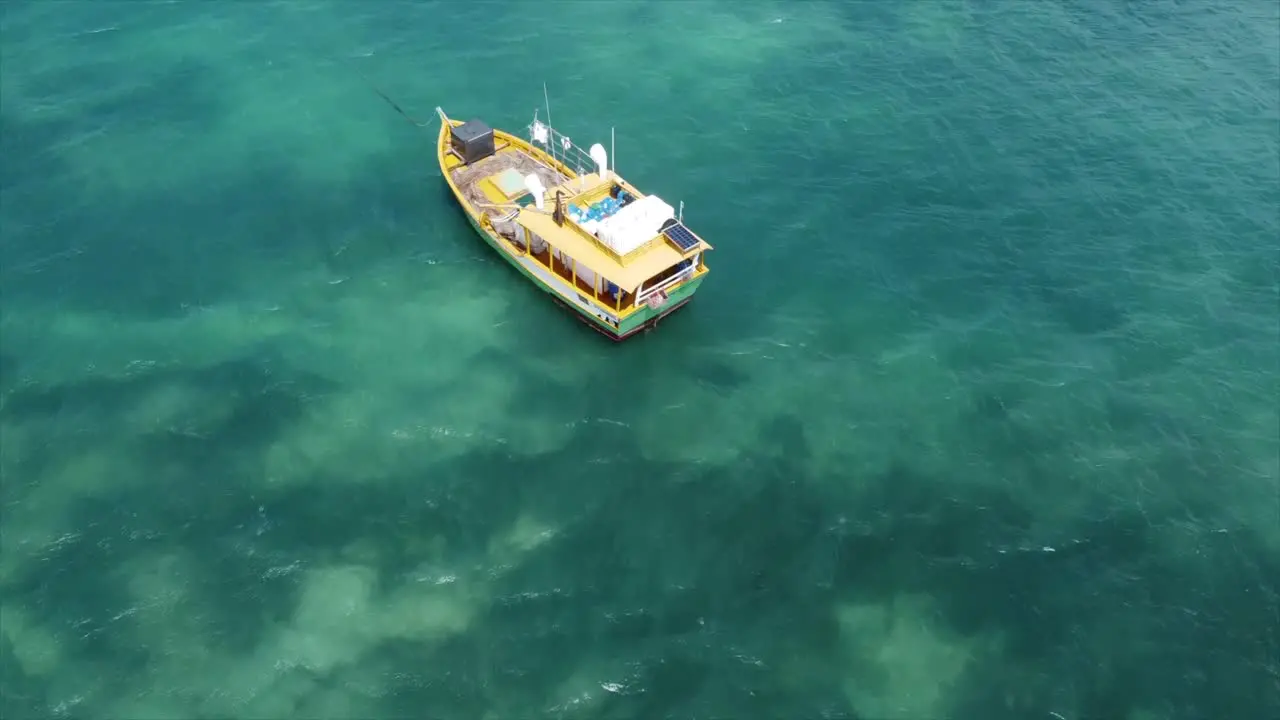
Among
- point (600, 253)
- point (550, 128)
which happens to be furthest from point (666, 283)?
point (550, 128)

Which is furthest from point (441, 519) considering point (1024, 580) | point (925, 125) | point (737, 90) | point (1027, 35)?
point (1027, 35)

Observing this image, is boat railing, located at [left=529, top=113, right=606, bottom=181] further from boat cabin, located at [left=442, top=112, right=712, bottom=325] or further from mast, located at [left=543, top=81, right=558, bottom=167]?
boat cabin, located at [left=442, top=112, right=712, bottom=325]

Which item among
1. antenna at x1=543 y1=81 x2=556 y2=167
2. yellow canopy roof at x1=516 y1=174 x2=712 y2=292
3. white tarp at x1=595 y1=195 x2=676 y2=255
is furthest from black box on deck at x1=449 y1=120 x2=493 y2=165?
white tarp at x1=595 y1=195 x2=676 y2=255

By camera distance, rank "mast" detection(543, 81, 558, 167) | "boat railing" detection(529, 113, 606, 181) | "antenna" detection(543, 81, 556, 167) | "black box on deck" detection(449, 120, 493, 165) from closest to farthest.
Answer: "black box on deck" detection(449, 120, 493, 165) → "mast" detection(543, 81, 558, 167) → "antenna" detection(543, 81, 556, 167) → "boat railing" detection(529, 113, 606, 181)

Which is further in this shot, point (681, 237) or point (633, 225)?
point (681, 237)

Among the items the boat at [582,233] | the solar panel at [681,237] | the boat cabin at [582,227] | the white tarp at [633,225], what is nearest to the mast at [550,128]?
the boat cabin at [582,227]

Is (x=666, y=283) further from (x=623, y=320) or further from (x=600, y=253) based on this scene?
(x=600, y=253)

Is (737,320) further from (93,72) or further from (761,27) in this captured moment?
(93,72)
